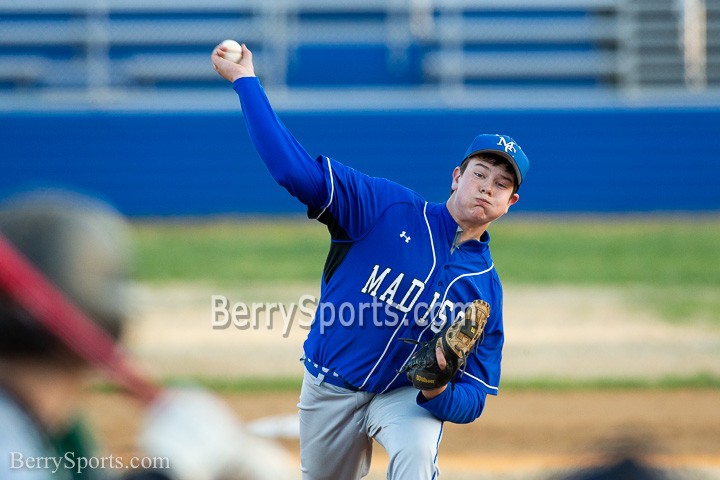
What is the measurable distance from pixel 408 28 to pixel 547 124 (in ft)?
12.6

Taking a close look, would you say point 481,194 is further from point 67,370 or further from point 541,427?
point 541,427

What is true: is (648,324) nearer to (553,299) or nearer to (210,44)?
(553,299)

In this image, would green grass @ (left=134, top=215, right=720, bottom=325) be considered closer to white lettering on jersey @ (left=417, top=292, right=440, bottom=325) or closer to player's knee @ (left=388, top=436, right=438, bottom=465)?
white lettering on jersey @ (left=417, top=292, right=440, bottom=325)

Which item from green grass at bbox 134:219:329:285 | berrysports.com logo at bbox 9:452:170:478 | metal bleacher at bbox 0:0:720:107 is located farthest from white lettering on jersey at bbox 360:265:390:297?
metal bleacher at bbox 0:0:720:107

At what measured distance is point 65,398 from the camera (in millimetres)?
1781

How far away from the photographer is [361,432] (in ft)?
13.1

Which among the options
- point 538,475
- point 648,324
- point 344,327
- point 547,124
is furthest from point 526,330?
point 547,124

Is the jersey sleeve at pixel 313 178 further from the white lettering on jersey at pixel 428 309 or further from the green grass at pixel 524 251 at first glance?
the green grass at pixel 524 251

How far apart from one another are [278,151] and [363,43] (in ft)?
50.1

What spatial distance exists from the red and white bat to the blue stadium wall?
1497 cm

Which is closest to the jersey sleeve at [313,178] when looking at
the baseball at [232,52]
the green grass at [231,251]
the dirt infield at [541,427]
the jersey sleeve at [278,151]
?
the jersey sleeve at [278,151]

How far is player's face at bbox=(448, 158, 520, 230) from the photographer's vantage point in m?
3.87

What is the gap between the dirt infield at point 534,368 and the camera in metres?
6.24

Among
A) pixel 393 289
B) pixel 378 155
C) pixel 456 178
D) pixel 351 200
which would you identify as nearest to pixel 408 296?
pixel 393 289
